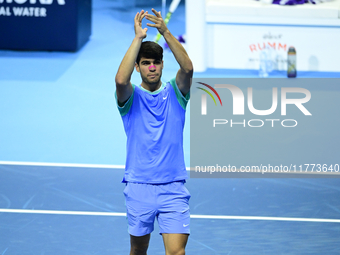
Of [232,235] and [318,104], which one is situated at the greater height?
[318,104]

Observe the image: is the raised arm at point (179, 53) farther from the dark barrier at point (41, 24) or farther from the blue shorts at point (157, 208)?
the dark barrier at point (41, 24)

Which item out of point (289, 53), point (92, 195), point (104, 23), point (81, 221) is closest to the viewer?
point (81, 221)

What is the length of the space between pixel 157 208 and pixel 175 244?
263mm

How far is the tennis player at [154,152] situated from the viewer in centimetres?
348

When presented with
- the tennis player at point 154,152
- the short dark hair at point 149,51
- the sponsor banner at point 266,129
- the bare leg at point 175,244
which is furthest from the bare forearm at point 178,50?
the sponsor banner at point 266,129

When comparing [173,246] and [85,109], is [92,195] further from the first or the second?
[85,109]

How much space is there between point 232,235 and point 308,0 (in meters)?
7.10

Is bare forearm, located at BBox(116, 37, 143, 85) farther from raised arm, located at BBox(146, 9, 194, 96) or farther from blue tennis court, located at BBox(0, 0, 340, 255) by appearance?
blue tennis court, located at BBox(0, 0, 340, 255)

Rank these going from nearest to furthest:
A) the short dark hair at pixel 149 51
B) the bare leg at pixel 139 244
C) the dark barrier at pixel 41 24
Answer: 1. the short dark hair at pixel 149 51
2. the bare leg at pixel 139 244
3. the dark barrier at pixel 41 24

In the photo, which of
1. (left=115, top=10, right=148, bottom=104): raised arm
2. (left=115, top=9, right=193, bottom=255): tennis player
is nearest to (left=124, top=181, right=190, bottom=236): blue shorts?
(left=115, top=9, right=193, bottom=255): tennis player

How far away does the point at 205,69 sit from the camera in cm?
1075

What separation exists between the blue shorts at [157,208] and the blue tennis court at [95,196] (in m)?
1.24

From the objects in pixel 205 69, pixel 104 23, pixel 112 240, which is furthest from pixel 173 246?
pixel 104 23

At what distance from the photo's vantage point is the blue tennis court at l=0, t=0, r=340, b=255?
4.85 metres
